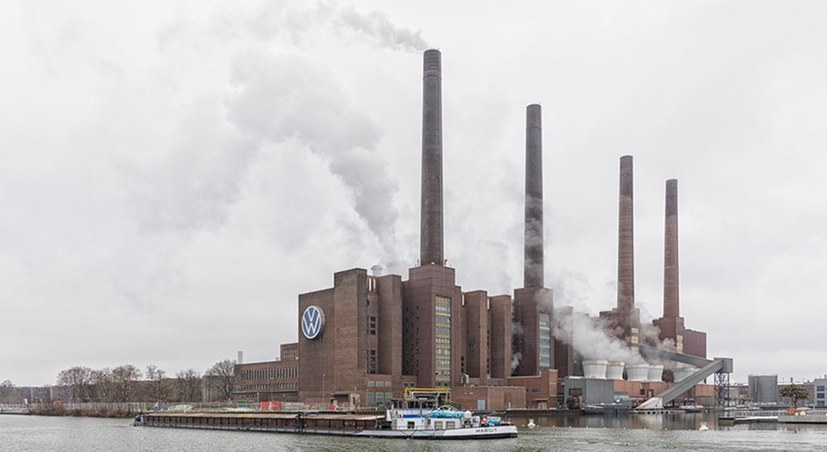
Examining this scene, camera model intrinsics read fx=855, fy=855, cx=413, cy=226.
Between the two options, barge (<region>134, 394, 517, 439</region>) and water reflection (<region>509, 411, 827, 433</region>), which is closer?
barge (<region>134, 394, 517, 439</region>)

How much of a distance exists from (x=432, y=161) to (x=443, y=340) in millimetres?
35530

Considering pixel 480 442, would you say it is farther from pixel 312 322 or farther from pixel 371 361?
pixel 312 322

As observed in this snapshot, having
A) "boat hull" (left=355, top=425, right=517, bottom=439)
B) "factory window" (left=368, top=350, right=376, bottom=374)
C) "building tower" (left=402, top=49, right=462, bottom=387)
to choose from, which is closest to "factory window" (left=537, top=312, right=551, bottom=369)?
"building tower" (left=402, top=49, right=462, bottom=387)

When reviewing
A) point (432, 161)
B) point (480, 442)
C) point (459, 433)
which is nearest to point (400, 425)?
point (459, 433)

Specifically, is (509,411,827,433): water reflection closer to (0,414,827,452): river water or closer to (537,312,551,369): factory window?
(0,414,827,452): river water

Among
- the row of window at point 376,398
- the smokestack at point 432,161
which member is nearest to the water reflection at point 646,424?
the row of window at point 376,398

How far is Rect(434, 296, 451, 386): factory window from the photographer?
168m

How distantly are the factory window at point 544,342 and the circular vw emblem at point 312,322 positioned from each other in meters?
55.2

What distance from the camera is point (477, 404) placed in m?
164

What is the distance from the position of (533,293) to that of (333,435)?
97578mm

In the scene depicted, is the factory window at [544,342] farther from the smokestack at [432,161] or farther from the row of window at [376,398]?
the row of window at [376,398]

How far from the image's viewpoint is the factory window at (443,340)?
550 feet

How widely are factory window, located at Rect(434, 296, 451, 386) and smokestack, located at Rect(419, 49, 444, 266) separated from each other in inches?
335

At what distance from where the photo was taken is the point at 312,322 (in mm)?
170875
